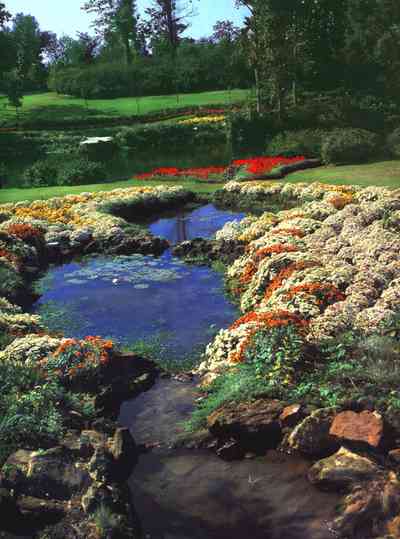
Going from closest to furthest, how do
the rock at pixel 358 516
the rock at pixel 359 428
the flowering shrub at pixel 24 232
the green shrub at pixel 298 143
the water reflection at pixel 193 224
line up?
the rock at pixel 358 516, the rock at pixel 359 428, the flowering shrub at pixel 24 232, the water reflection at pixel 193 224, the green shrub at pixel 298 143

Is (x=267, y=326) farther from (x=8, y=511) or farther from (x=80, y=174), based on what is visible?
(x=80, y=174)

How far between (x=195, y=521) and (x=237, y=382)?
300cm

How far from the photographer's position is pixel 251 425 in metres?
9.52

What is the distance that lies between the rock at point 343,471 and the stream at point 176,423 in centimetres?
18

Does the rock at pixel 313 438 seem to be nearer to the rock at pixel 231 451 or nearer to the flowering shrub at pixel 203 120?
the rock at pixel 231 451

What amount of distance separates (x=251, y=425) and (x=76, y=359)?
12.6 ft

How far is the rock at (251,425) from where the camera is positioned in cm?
948

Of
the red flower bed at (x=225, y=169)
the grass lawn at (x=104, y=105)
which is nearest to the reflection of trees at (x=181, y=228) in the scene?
the red flower bed at (x=225, y=169)

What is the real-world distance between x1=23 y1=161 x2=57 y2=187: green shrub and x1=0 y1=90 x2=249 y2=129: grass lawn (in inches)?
1213

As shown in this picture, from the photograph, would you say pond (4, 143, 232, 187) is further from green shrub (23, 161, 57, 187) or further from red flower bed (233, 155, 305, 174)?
red flower bed (233, 155, 305, 174)

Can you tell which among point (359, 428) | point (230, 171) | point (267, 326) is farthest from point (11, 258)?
point (230, 171)

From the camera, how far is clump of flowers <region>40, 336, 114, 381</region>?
37.3 ft

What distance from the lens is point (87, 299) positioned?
57.0 ft

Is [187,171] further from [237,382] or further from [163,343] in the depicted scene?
[237,382]
